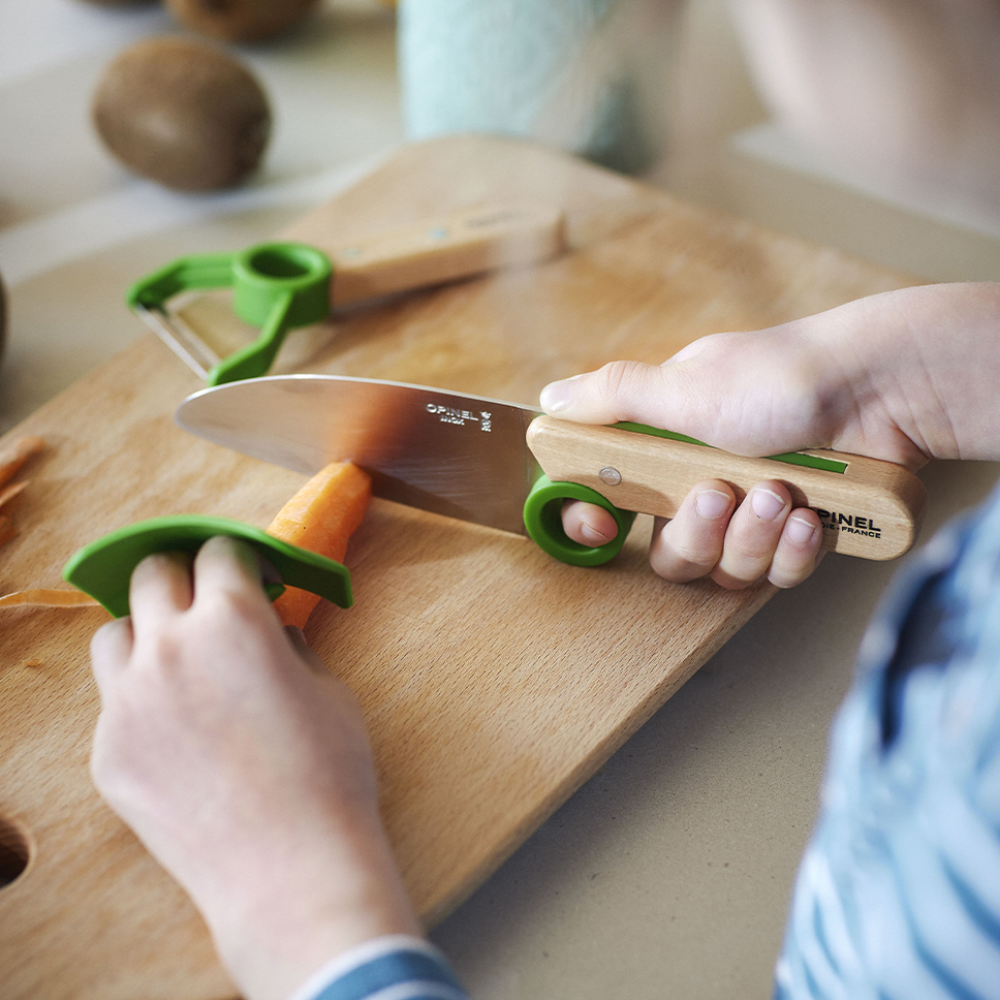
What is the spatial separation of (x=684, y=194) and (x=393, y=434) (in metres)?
0.77

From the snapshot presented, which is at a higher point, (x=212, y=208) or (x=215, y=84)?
(x=215, y=84)

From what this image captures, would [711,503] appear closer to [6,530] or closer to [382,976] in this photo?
[382,976]

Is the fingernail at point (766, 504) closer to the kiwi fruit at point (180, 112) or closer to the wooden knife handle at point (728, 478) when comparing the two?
the wooden knife handle at point (728, 478)

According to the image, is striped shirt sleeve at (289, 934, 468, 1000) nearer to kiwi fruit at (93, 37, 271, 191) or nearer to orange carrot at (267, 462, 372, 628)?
orange carrot at (267, 462, 372, 628)

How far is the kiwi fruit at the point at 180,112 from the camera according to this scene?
3.79 ft

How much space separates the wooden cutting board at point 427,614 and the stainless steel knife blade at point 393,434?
3 centimetres

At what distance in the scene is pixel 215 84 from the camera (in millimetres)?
1158

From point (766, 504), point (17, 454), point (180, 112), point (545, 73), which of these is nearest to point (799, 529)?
point (766, 504)

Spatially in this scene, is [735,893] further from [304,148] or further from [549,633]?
[304,148]

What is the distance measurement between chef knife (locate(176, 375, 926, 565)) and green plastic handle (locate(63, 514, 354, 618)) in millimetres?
142

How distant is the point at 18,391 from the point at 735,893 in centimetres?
83

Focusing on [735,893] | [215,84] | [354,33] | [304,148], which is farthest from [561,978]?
[354,33]

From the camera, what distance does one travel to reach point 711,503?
2.08ft

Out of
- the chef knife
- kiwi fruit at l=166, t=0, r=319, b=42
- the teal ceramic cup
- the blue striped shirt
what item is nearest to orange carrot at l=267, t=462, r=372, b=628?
the chef knife
